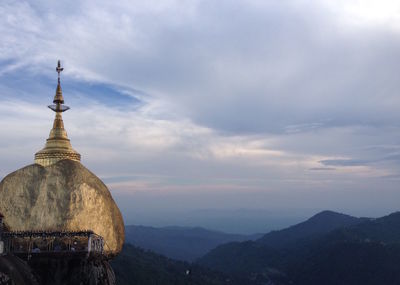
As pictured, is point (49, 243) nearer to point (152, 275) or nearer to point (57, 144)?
point (57, 144)

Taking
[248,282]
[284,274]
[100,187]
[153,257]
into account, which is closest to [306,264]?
[284,274]

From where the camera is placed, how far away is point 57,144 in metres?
27.7

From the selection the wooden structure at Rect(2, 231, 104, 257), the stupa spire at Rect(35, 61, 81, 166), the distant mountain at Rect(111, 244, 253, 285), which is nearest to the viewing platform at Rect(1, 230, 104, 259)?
Result: the wooden structure at Rect(2, 231, 104, 257)

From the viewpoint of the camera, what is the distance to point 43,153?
2723 cm

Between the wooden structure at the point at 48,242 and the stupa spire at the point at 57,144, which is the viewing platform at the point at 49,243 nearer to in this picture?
the wooden structure at the point at 48,242

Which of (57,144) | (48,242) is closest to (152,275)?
(57,144)

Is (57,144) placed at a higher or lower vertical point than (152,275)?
higher

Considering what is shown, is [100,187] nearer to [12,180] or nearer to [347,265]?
[12,180]

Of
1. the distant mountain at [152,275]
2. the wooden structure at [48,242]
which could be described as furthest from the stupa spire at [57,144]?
the distant mountain at [152,275]

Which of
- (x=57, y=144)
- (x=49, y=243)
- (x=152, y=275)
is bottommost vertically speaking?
(x=152, y=275)

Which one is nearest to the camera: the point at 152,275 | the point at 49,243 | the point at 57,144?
the point at 49,243

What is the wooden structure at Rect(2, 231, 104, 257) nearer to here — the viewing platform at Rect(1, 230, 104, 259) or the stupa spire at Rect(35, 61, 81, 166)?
the viewing platform at Rect(1, 230, 104, 259)

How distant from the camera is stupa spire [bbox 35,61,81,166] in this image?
27.1 meters

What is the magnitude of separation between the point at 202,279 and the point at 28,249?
129m
